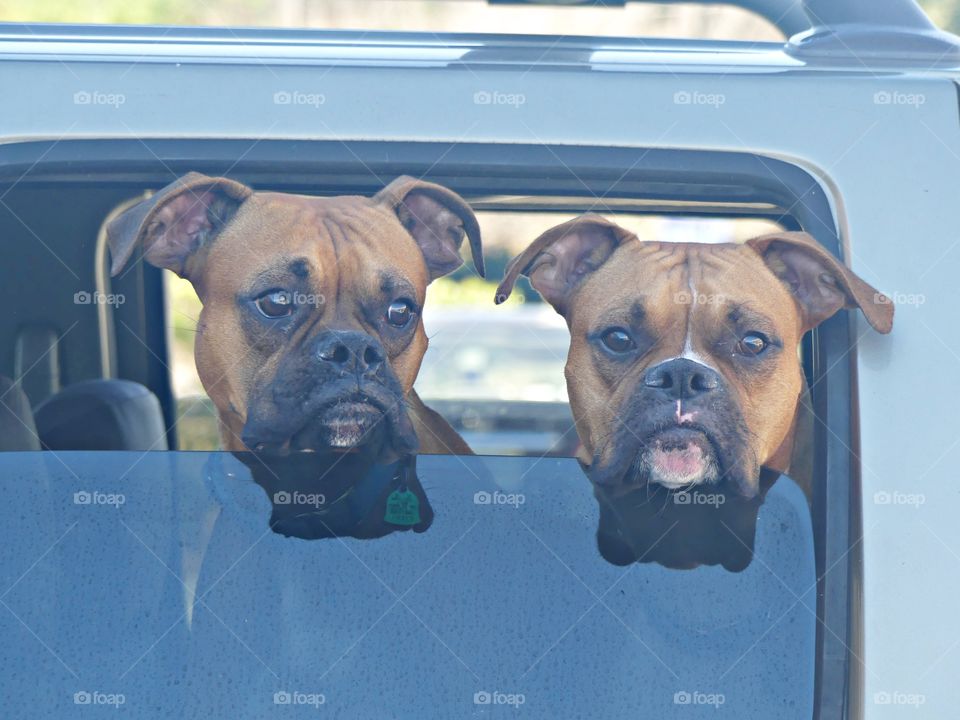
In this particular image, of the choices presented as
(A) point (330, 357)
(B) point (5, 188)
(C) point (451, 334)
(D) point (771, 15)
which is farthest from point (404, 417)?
(C) point (451, 334)

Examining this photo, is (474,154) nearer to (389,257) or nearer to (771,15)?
(389,257)

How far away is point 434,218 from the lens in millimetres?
1957

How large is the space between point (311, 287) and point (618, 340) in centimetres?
56

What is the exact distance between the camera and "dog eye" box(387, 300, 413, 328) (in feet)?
6.49

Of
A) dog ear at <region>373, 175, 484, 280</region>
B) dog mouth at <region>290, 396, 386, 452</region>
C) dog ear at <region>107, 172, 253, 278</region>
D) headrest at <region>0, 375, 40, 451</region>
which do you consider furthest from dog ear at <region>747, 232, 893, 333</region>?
headrest at <region>0, 375, 40, 451</region>

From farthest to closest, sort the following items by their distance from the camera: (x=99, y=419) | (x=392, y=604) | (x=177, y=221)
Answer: (x=99, y=419)
(x=177, y=221)
(x=392, y=604)

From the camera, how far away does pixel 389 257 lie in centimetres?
202

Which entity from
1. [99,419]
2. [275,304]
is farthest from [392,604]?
[99,419]

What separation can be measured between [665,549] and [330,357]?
665mm

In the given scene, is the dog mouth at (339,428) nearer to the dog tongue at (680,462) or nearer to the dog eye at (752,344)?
the dog tongue at (680,462)

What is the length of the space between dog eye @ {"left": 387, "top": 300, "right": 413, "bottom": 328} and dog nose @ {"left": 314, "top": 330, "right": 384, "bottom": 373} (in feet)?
0.23

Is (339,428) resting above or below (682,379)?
below

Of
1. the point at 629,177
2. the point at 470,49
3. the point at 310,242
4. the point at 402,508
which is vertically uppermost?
the point at 470,49

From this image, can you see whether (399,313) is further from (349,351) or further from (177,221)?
(177,221)
